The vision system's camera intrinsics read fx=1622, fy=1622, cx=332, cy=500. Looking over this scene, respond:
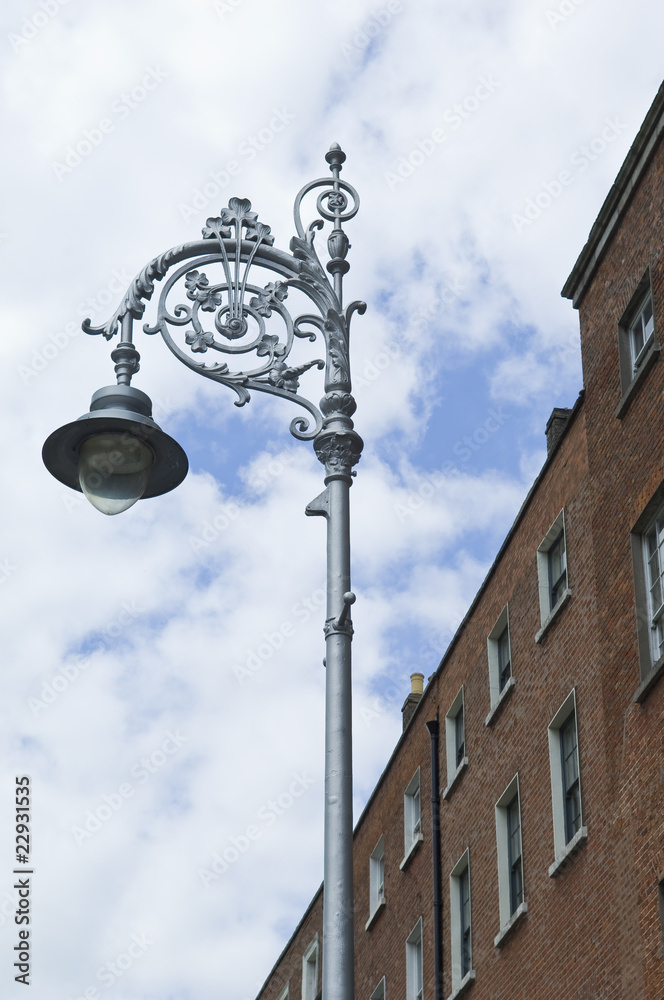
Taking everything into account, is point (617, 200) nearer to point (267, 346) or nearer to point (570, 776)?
point (570, 776)

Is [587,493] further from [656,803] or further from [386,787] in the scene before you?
[386,787]

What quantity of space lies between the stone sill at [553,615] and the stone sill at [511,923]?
178 inches

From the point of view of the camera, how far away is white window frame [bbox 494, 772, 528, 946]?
27609mm

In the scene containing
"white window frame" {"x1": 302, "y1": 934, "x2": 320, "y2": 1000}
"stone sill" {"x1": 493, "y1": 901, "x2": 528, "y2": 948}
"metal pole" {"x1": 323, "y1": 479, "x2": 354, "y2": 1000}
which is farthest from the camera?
"white window frame" {"x1": 302, "y1": 934, "x2": 320, "y2": 1000}

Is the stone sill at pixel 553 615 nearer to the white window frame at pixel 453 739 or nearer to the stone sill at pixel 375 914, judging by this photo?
the white window frame at pixel 453 739

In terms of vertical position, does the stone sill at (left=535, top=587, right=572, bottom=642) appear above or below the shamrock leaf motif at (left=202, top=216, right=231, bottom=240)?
above

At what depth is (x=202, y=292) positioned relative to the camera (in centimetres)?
1166

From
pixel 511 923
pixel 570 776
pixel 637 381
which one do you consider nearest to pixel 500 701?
pixel 570 776

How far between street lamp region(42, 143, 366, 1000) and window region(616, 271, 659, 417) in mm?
10516

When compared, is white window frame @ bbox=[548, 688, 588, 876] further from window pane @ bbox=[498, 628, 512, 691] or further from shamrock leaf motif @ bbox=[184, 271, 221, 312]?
shamrock leaf motif @ bbox=[184, 271, 221, 312]

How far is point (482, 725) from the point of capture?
31.5 metres

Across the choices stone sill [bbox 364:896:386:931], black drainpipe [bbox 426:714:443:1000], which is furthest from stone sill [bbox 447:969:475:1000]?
stone sill [bbox 364:896:386:931]

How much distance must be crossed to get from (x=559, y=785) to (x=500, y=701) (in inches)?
155

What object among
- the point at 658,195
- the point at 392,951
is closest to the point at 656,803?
the point at 658,195
